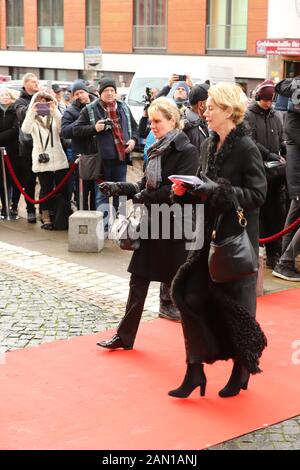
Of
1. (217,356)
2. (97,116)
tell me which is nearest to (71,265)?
(97,116)

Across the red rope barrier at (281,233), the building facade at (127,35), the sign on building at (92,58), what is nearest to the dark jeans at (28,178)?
the red rope barrier at (281,233)

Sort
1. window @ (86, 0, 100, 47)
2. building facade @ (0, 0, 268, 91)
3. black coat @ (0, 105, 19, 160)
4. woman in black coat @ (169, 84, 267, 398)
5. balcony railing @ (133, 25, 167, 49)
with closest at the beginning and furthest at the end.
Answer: woman in black coat @ (169, 84, 267, 398) < black coat @ (0, 105, 19, 160) < building facade @ (0, 0, 268, 91) < balcony railing @ (133, 25, 167, 49) < window @ (86, 0, 100, 47)

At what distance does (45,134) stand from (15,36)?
107 feet

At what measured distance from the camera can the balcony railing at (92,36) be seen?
38.5 m

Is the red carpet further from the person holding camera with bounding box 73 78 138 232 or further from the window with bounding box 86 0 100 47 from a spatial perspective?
the window with bounding box 86 0 100 47

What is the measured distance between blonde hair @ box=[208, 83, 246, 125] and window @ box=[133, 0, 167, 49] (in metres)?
30.6

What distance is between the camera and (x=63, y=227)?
1196 cm

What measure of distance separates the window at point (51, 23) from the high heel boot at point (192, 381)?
118 ft

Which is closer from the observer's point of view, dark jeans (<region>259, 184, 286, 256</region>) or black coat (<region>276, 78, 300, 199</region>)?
black coat (<region>276, 78, 300, 199</region>)

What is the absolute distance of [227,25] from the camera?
109ft

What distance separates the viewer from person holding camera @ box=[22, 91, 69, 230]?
11.5 metres

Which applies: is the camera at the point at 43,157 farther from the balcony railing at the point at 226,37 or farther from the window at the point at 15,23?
the window at the point at 15,23

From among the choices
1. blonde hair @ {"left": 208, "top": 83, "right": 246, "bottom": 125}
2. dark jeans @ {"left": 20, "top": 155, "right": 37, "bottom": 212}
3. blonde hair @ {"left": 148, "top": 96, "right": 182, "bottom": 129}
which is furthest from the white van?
blonde hair @ {"left": 208, "top": 83, "right": 246, "bottom": 125}

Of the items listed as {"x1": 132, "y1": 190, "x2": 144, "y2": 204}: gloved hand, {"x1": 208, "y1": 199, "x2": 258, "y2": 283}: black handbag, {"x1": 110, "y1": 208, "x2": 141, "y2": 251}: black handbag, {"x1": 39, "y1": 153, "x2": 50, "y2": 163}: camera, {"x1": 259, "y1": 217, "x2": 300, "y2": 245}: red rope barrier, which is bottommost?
{"x1": 259, "y1": 217, "x2": 300, "y2": 245}: red rope barrier
